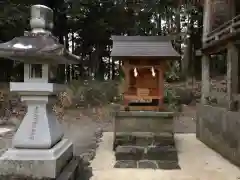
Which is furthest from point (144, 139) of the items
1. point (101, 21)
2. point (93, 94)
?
point (101, 21)

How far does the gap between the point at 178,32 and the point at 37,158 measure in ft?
52.1

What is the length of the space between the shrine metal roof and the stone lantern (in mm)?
3220

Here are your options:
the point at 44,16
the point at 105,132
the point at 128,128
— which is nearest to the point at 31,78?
the point at 44,16

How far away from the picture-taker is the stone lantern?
12.0 ft

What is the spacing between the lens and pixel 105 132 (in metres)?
9.70

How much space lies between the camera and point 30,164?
3660 millimetres

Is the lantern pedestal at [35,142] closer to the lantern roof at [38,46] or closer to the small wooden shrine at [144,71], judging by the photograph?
the lantern roof at [38,46]

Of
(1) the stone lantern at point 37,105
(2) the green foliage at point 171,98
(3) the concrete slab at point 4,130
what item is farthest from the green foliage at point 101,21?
(1) the stone lantern at point 37,105

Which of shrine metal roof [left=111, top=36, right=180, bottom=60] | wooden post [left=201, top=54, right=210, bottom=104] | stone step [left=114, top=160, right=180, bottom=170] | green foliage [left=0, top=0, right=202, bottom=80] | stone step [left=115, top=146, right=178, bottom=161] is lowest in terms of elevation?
stone step [left=114, top=160, right=180, bottom=170]

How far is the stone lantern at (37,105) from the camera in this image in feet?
12.0

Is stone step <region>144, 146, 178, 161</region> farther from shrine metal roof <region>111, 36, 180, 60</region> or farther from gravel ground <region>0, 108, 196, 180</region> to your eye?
shrine metal roof <region>111, 36, 180, 60</region>

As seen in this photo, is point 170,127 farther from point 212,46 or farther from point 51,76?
point 51,76

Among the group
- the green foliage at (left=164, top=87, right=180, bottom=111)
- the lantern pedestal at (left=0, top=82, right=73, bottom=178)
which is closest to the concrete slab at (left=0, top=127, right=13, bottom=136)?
the lantern pedestal at (left=0, top=82, right=73, bottom=178)

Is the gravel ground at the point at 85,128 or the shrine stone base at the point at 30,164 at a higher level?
the shrine stone base at the point at 30,164
